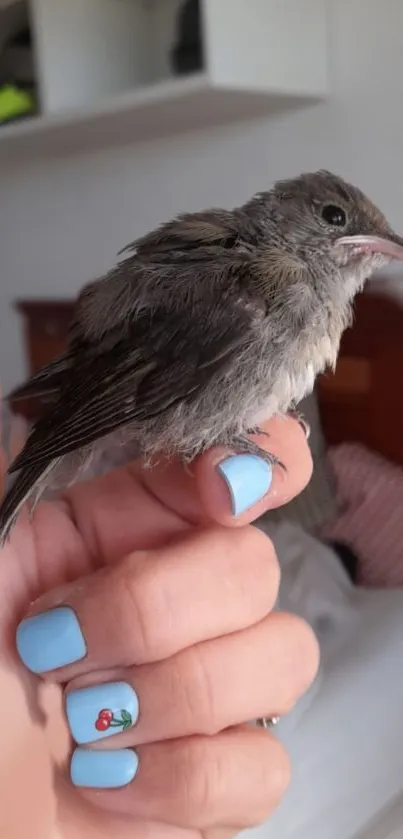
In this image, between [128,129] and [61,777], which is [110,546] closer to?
[61,777]

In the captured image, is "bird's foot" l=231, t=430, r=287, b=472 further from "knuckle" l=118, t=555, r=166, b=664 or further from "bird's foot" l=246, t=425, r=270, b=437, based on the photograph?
"knuckle" l=118, t=555, r=166, b=664

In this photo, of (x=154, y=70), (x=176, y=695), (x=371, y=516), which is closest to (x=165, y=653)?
(x=176, y=695)

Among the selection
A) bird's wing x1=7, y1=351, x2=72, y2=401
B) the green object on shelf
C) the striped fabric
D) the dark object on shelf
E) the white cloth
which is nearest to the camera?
bird's wing x1=7, y1=351, x2=72, y2=401

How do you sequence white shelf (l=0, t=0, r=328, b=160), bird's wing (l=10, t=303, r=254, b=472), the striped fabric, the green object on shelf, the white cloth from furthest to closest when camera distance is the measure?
the green object on shelf, the striped fabric, white shelf (l=0, t=0, r=328, b=160), the white cloth, bird's wing (l=10, t=303, r=254, b=472)

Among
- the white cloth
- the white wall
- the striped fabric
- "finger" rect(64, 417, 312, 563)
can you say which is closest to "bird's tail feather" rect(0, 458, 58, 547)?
"finger" rect(64, 417, 312, 563)

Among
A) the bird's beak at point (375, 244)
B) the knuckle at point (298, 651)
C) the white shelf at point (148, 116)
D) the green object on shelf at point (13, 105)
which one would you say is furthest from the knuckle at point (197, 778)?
the green object on shelf at point (13, 105)

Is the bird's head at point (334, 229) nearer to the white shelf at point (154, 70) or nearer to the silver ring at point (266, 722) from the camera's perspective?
the silver ring at point (266, 722)

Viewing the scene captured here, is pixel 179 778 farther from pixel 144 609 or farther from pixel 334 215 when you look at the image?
pixel 334 215
